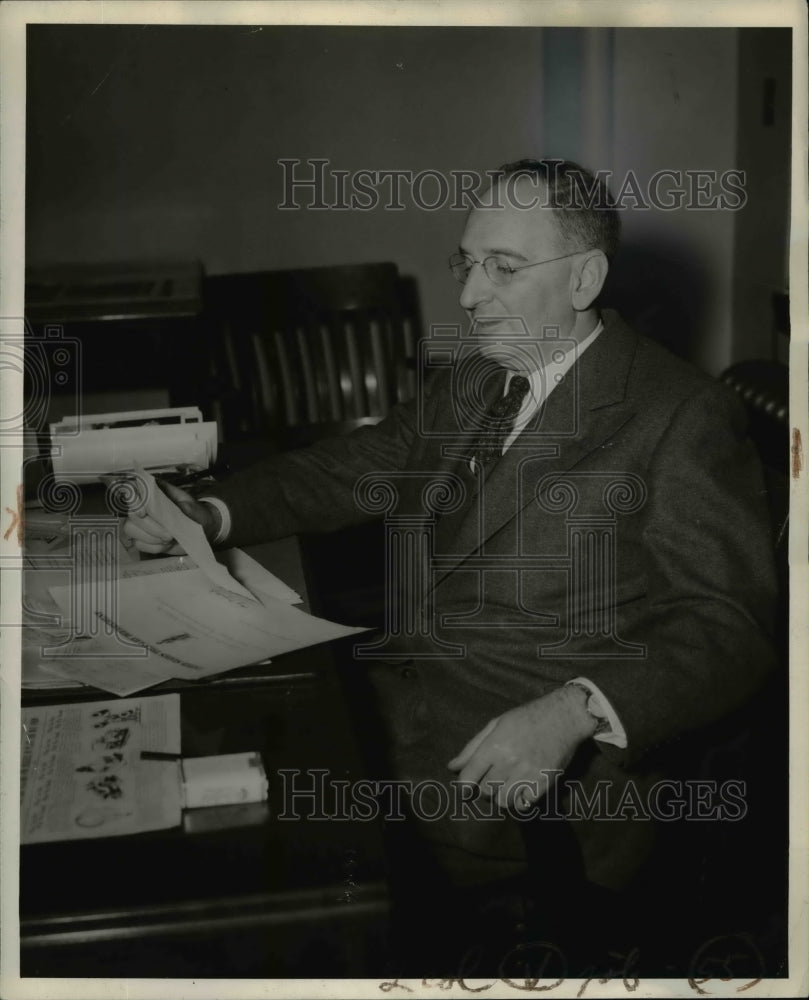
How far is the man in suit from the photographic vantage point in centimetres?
115

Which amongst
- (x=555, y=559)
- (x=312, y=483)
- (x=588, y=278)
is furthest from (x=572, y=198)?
(x=312, y=483)

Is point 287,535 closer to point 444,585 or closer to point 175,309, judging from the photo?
point 444,585

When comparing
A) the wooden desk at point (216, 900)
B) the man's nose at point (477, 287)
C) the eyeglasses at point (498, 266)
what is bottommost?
the wooden desk at point (216, 900)

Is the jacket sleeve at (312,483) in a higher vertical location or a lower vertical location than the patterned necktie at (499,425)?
lower

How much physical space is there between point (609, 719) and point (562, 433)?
0.44 meters

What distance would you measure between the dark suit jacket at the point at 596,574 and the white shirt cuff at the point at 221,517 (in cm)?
1

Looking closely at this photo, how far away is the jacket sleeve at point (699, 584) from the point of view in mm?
1145

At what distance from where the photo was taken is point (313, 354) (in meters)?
2.61

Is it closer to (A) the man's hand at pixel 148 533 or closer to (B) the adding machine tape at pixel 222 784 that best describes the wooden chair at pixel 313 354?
(A) the man's hand at pixel 148 533

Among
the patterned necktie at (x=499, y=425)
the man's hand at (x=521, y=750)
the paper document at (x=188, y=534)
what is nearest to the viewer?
the man's hand at (x=521, y=750)

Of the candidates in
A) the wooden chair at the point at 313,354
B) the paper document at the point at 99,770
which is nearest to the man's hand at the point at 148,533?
the paper document at the point at 99,770

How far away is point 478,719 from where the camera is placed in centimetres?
141

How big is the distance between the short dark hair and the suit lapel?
4.9 inches

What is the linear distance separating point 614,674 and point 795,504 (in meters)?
0.36
